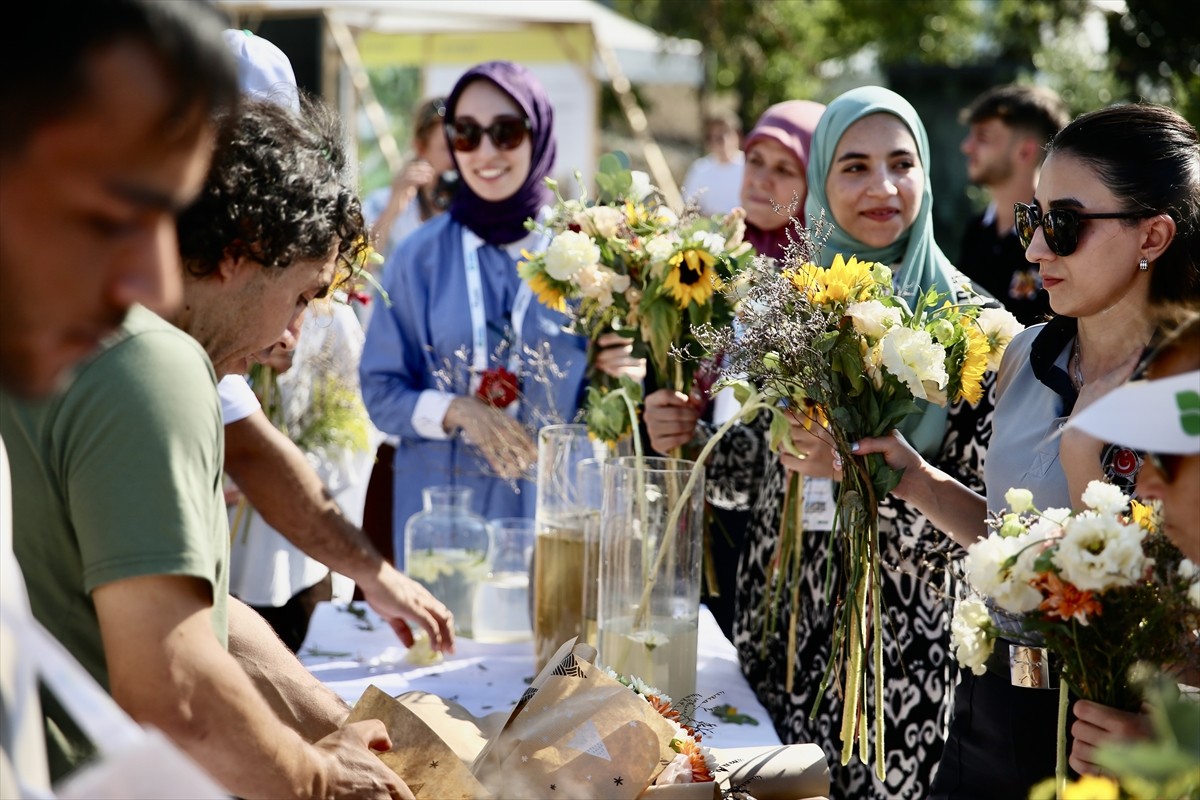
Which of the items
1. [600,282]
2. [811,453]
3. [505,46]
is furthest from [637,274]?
[505,46]

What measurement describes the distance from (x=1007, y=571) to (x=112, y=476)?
3.53 ft

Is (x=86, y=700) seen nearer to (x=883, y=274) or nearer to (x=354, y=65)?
(x=883, y=274)

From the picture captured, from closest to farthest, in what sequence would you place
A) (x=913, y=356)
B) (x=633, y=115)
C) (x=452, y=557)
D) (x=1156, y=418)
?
(x=1156, y=418) < (x=913, y=356) < (x=452, y=557) < (x=633, y=115)

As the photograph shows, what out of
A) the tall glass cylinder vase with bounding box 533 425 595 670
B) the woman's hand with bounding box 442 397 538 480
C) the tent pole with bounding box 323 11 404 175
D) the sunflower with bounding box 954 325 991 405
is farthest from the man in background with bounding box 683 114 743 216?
the sunflower with bounding box 954 325 991 405

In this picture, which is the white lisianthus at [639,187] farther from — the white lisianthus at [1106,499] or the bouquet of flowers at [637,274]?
the white lisianthus at [1106,499]

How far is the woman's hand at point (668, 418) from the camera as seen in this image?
9.04 feet

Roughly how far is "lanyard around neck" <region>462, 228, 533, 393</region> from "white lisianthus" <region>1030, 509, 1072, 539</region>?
7.03ft

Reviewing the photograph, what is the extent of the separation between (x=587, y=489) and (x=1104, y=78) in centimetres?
850

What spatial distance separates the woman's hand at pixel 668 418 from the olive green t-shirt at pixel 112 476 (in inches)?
59.8

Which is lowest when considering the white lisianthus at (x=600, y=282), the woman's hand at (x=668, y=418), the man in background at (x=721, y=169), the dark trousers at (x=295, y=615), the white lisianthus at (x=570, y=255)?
the dark trousers at (x=295, y=615)

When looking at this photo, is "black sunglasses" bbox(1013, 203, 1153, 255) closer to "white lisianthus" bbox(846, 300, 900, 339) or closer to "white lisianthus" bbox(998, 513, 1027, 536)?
"white lisianthus" bbox(846, 300, 900, 339)

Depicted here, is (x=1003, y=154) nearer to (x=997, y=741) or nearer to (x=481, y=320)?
(x=481, y=320)

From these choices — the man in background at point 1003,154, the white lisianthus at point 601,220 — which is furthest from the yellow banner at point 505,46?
the white lisianthus at point 601,220

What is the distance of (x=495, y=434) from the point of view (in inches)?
129
